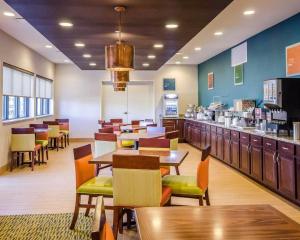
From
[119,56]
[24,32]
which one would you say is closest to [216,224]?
[119,56]

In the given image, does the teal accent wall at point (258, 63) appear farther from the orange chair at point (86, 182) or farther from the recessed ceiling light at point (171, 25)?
the orange chair at point (86, 182)

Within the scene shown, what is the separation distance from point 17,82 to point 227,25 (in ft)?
18.0

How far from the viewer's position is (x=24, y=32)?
23.5 feet

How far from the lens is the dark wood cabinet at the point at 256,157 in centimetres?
552

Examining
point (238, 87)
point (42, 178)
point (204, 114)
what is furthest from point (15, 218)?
point (204, 114)

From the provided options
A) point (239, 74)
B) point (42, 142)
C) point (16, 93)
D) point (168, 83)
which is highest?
point (168, 83)

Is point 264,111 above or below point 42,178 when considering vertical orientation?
above

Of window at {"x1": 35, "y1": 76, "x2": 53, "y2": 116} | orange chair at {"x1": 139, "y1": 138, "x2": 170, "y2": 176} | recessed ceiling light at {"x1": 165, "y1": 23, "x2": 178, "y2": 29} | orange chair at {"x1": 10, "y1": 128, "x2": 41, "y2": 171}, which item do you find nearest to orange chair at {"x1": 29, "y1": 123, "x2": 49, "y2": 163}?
orange chair at {"x1": 10, "y1": 128, "x2": 41, "y2": 171}

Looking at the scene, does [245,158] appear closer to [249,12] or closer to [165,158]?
[249,12]

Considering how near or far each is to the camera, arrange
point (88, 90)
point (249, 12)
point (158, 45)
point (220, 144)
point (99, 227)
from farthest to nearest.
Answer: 1. point (88, 90)
2. point (220, 144)
3. point (158, 45)
4. point (249, 12)
5. point (99, 227)

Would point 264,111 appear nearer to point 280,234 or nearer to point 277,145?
point 277,145

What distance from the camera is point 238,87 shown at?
859cm

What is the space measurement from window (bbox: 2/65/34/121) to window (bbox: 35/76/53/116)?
799mm

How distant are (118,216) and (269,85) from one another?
406cm
